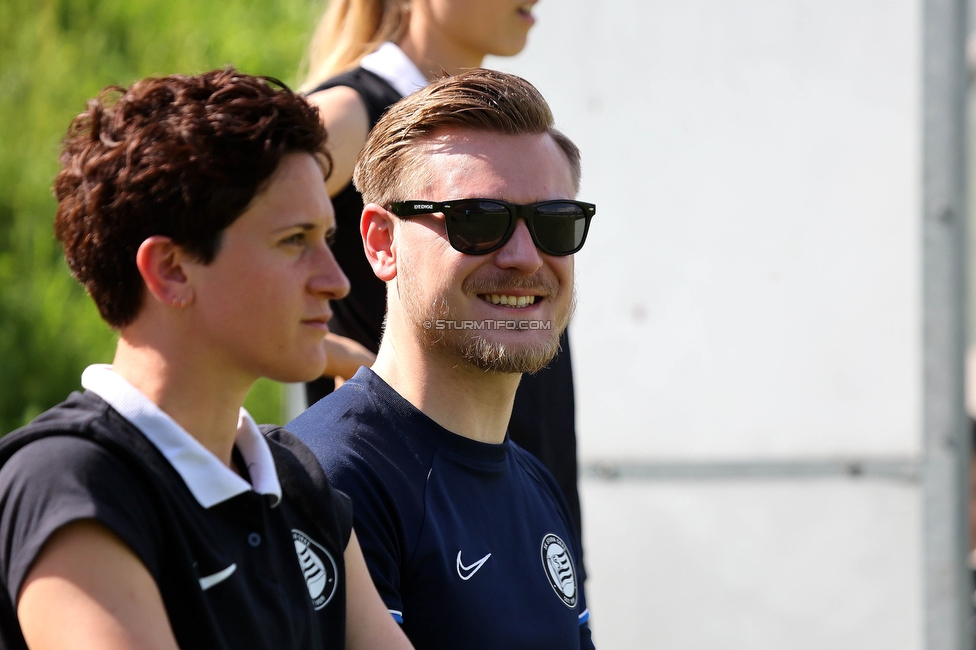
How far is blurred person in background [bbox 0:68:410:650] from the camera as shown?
1107 mm

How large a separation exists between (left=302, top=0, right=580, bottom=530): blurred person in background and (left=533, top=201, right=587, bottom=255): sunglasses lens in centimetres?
47

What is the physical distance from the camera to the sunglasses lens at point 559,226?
6.34ft

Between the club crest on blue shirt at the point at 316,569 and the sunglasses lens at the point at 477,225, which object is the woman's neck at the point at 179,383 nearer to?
the club crest on blue shirt at the point at 316,569

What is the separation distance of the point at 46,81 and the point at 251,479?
6.81 meters

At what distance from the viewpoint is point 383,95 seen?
7.69 feet

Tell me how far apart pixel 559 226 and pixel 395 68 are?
677mm

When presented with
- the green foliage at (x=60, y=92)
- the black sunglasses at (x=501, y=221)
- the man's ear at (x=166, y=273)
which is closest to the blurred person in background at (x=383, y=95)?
the black sunglasses at (x=501, y=221)

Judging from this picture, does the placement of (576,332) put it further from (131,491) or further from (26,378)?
(26,378)

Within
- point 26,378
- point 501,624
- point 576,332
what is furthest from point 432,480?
point 26,378

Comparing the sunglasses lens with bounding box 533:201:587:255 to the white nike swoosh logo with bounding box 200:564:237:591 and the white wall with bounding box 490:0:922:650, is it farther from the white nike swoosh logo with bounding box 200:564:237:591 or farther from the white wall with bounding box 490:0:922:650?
the white wall with bounding box 490:0:922:650

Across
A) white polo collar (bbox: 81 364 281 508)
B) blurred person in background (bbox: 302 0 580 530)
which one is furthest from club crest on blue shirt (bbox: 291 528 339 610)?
blurred person in background (bbox: 302 0 580 530)

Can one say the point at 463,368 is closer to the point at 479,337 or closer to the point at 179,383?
the point at 479,337

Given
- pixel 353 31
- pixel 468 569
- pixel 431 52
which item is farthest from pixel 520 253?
pixel 353 31

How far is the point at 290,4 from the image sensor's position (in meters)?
8.49
